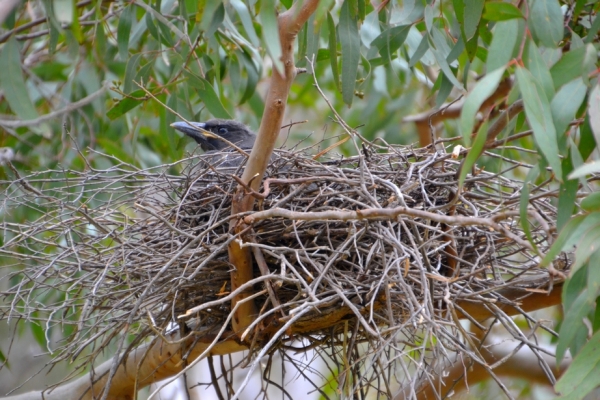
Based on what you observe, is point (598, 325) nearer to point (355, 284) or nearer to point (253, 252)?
point (355, 284)

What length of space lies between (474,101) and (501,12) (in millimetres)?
353

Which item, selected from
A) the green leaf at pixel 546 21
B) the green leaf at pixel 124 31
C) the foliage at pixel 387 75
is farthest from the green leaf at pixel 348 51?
the green leaf at pixel 124 31

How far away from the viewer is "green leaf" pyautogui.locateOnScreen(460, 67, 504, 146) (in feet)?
5.72

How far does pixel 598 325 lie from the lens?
2.11 metres

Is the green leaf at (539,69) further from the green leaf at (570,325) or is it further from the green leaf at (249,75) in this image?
the green leaf at (249,75)

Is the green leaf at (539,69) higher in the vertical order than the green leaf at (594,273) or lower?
higher

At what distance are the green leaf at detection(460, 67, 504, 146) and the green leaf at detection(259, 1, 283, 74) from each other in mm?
460

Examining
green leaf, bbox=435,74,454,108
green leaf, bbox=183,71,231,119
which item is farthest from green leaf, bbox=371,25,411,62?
green leaf, bbox=183,71,231,119

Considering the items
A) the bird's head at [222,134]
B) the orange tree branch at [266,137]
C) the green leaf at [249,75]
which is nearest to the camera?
the orange tree branch at [266,137]

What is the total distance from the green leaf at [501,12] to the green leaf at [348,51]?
995 mm

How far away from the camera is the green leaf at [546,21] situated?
6.78ft

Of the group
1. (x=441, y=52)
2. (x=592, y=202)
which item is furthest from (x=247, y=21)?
(x=592, y=202)

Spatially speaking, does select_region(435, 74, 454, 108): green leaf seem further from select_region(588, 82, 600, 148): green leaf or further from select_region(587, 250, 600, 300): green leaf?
select_region(587, 250, 600, 300): green leaf

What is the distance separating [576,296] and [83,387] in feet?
8.57
